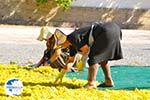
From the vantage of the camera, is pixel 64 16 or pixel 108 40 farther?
pixel 64 16

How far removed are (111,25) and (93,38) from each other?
0.37 metres

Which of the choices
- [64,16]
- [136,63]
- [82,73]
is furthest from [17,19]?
[82,73]

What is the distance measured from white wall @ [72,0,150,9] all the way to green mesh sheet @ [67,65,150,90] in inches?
711

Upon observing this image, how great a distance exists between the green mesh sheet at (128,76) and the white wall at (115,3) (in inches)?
711

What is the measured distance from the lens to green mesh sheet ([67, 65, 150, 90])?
896 cm

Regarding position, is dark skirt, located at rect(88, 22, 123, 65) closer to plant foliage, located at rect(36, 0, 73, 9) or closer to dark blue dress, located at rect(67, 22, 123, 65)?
dark blue dress, located at rect(67, 22, 123, 65)

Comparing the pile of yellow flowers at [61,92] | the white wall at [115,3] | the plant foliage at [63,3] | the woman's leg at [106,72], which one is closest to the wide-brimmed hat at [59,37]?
the pile of yellow flowers at [61,92]

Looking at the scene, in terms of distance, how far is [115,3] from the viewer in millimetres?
30469

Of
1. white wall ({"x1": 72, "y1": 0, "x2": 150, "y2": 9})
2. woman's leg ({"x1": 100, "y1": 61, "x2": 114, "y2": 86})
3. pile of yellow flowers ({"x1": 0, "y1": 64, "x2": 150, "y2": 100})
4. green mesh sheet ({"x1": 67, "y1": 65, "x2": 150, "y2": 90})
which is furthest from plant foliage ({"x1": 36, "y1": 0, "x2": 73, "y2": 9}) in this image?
woman's leg ({"x1": 100, "y1": 61, "x2": 114, "y2": 86})

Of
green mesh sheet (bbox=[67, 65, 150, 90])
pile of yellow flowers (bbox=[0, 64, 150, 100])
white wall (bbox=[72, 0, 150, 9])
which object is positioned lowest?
green mesh sheet (bbox=[67, 65, 150, 90])

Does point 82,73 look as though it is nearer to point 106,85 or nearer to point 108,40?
point 106,85

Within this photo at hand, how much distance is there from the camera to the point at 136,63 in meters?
12.9

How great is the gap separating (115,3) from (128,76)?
20418 mm

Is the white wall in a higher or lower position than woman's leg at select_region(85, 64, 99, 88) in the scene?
higher
